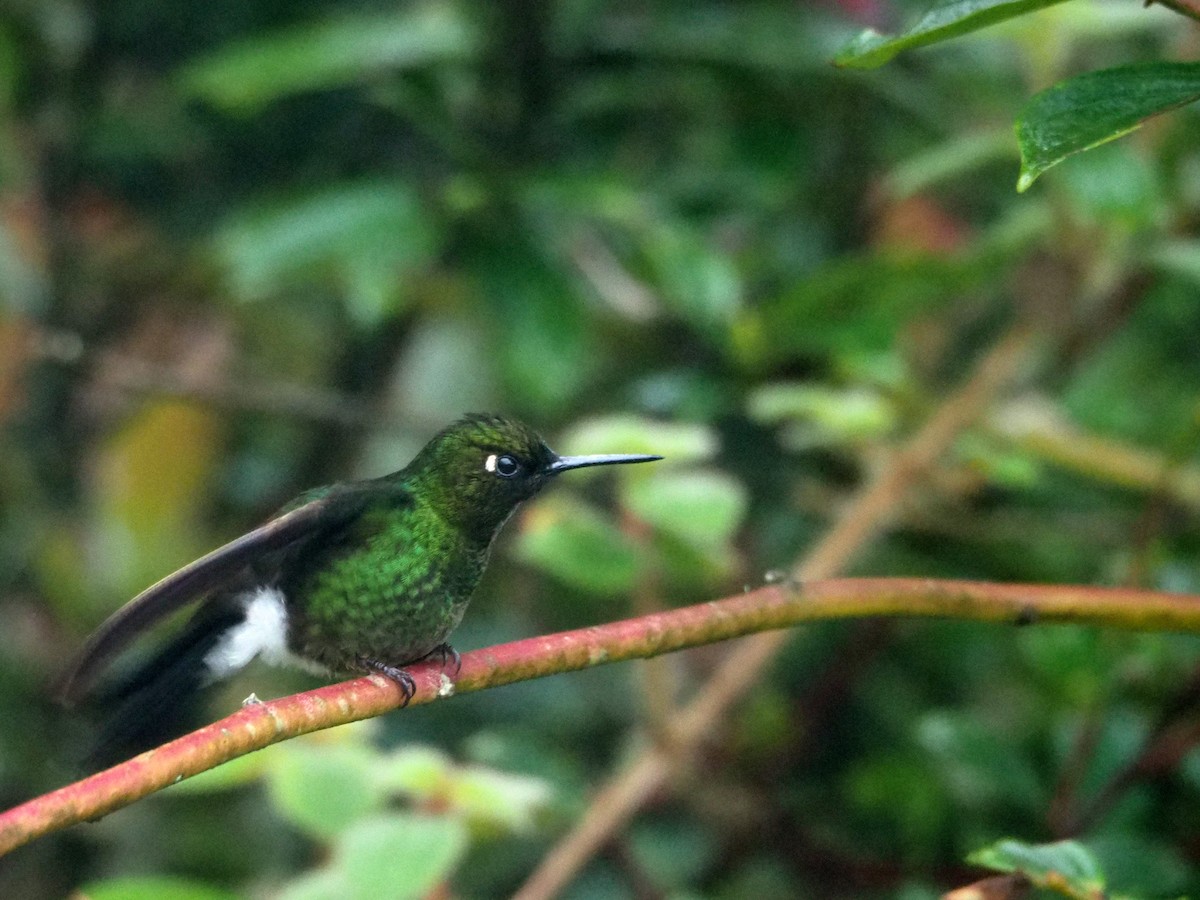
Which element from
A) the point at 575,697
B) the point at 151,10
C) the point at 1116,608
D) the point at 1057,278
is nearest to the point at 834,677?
the point at 575,697

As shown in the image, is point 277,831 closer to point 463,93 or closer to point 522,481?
point 463,93

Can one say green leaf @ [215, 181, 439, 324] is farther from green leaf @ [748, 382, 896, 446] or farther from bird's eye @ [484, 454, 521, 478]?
bird's eye @ [484, 454, 521, 478]

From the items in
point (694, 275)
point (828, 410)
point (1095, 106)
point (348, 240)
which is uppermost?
point (348, 240)

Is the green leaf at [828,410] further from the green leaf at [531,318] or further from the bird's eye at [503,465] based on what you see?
the bird's eye at [503,465]

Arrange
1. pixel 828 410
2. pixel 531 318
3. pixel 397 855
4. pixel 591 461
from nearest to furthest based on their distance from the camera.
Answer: pixel 591 461
pixel 397 855
pixel 828 410
pixel 531 318

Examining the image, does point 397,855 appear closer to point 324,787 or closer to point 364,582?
point 324,787

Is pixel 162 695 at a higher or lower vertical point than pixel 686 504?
lower

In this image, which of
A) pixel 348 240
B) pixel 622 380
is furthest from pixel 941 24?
pixel 622 380
